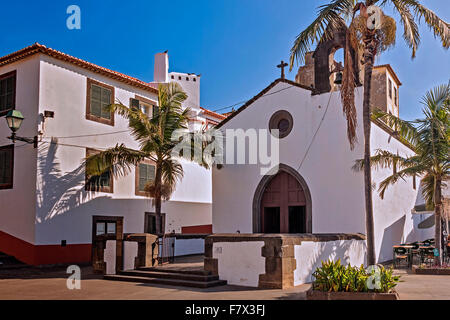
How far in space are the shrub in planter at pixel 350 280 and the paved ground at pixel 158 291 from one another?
0.79m

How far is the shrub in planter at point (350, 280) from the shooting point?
8.75 meters

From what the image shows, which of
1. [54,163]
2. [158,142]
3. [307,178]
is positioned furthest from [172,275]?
[54,163]

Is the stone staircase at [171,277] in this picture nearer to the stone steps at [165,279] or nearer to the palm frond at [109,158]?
the stone steps at [165,279]

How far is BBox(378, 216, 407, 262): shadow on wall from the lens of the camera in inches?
647

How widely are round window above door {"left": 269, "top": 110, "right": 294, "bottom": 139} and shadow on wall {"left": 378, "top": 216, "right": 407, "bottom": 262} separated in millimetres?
4917

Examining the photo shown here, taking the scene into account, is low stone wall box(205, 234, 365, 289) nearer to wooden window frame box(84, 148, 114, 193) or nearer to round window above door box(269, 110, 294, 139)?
round window above door box(269, 110, 294, 139)

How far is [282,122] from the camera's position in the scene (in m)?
17.7

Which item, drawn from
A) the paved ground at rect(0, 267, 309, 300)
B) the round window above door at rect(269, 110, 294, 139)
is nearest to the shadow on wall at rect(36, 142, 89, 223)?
the paved ground at rect(0, 267, 309, 300)

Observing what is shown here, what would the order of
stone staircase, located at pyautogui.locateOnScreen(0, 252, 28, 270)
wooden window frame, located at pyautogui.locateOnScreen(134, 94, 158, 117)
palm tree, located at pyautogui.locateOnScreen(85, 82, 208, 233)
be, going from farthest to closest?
wooden window frame, located at pyautogui.locateOnScreen(134, 94, 158, 117), palm tree, located at pyautogui.locateOnScreen(85, 82, 208, 233), stone staircase, located at pyautogui.locateOnScreen(0, 252, 28, 270)

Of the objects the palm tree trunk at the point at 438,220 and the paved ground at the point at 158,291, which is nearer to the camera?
the paved ground at the point at 158,291

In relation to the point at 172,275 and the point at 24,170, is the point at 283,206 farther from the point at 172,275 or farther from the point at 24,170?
the point at 24,170

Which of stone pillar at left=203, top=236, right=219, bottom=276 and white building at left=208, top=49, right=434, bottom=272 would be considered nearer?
stone pillar at left=203, top=236, right=219, bottom=276

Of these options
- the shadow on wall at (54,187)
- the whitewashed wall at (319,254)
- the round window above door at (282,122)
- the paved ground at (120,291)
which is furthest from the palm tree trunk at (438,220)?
the shadow on wall at (54,187)
